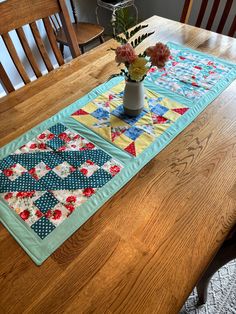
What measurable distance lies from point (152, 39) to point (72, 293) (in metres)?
1.27

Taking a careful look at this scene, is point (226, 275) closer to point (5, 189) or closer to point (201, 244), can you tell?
point (201, 244)

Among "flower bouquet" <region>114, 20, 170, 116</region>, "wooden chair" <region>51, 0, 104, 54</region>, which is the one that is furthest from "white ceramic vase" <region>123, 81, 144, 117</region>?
"wooden chair" <region>51, 0, 104, 54</region>

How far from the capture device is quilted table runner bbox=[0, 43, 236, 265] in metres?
0.72

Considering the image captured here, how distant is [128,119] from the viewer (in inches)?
39.7

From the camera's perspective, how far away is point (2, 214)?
0.73 m

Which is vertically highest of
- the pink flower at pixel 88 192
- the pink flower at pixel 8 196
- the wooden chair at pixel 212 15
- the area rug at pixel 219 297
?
the pink flower at pixel 8 196

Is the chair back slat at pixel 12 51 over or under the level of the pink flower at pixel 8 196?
over

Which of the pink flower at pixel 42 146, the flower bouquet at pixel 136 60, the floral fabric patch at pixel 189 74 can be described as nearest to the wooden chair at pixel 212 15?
the floral fabric patch at pixel 189 74

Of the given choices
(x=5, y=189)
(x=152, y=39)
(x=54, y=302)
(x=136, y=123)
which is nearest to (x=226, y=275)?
(x=136, y=123)

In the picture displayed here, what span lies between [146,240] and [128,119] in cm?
49

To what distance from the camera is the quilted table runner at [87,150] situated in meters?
0.72

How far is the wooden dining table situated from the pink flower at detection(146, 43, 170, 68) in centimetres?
27

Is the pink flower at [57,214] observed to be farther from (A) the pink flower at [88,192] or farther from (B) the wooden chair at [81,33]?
(B) the wooden chair at [81,33]

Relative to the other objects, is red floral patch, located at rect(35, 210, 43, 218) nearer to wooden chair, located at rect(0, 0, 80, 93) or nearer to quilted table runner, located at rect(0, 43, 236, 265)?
quilted table runner, located at rect(0, 43, 236, 265)
